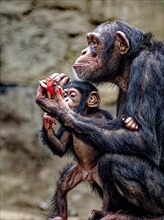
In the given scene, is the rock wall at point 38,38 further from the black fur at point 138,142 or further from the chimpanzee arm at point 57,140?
the black fur at point 138,142

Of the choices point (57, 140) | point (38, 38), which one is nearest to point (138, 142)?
point (57, 140)

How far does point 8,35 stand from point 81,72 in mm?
3571

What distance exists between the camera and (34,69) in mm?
9906

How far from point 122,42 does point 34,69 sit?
3487 mm

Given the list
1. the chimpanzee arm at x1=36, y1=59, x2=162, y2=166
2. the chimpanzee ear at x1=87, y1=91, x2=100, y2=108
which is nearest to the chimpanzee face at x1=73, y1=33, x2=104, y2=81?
the chimpanzee ear at x1=87, y1=91, x2=100, y2=108

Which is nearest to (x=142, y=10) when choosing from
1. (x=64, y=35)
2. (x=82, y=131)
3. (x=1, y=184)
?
(x=64, y=35)

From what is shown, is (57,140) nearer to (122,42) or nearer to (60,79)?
(60,79)

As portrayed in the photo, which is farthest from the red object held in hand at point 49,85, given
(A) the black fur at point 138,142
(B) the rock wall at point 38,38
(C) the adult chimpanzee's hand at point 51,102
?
(B) the rock wall at point 38,38

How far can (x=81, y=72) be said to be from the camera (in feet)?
21.5

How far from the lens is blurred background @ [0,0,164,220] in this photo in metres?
9.87

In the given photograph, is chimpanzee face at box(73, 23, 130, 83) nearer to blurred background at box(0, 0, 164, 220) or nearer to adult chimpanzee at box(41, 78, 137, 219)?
adult chimpanzee at box(41, 78, 137, 219)

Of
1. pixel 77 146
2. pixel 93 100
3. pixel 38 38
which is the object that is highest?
A: pixel 38 38

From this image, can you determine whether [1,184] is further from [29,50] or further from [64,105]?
[64,105]

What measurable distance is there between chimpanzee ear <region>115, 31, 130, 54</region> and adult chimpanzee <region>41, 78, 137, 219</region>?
42 cm
